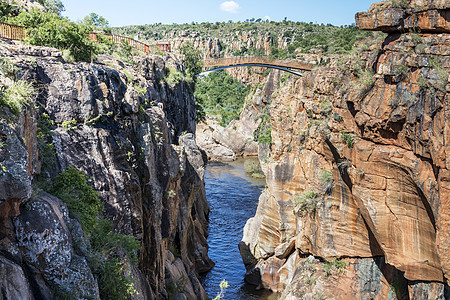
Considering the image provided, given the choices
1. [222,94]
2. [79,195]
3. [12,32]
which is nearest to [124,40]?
[12,32]

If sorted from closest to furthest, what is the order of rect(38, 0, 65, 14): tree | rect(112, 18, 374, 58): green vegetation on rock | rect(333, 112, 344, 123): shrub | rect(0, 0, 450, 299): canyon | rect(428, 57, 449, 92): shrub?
rect(0, 0, 450, 299): canyon → rect(428, 57, 449, 92): shrub → rect(333, 112, 344, 123): shrub → rect(38, 0, 65, 14): tree → rect(112, 18, 374, 58): green vegetation on rock

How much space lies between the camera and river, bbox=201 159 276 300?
2677cm

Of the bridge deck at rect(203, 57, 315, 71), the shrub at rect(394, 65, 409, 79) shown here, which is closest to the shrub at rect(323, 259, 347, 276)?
the shrub at rect(394, 65, 409, 79)

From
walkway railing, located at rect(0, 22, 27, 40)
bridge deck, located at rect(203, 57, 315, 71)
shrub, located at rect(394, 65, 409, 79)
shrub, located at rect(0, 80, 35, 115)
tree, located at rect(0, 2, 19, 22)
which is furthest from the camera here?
bridge deck, located at rect(203, 57, 315, 71)

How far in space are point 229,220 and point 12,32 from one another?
1009 inches

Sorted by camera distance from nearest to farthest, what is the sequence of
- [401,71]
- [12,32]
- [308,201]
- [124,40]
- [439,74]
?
[439,74] → [12,32] → [401,71] → [308,201] → [124,40]

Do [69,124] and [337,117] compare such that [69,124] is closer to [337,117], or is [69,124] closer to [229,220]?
[337,117]

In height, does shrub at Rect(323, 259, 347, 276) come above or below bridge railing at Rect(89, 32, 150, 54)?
below

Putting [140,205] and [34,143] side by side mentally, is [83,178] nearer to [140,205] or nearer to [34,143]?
[34,143]

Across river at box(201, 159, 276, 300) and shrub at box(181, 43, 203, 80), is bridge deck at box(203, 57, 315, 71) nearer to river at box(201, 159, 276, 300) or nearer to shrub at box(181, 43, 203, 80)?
shrub at box(181, 43, 203, 80)

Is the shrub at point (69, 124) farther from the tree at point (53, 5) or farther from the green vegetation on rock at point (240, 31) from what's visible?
the green vegetation on rock at point (240, 31)

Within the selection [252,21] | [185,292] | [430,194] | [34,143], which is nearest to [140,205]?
[34,143]

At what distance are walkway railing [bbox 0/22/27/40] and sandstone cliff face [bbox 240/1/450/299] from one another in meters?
13.1

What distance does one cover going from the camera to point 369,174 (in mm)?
17688
